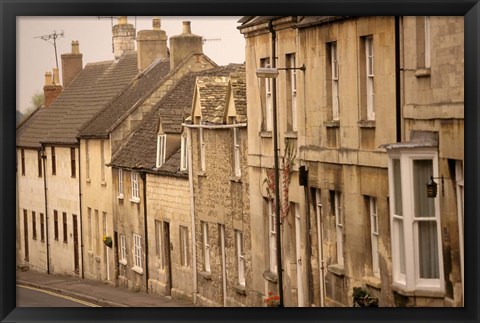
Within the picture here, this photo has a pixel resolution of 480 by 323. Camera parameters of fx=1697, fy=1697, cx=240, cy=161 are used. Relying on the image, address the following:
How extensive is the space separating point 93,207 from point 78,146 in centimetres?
128

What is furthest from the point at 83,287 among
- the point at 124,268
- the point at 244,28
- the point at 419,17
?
the point at 419,17

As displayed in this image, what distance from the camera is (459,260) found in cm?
2123

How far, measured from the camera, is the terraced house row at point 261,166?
21.8m

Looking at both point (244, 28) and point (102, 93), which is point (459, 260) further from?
point (102, 93)

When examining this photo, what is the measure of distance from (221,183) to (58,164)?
2336mm

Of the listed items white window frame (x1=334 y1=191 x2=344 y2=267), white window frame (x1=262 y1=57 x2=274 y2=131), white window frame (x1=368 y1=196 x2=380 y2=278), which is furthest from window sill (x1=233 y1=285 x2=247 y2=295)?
white window frame (x1=262 y1=57 x2=274 y2=131)

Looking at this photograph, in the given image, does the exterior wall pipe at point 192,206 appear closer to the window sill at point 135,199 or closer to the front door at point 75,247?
Result: the window sill at point 135,199

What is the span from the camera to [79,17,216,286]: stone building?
2344 cm

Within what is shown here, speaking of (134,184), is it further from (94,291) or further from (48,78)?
(48,78)

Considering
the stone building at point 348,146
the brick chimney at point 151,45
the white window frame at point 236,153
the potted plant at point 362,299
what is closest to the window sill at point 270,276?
the stone building at point 348,146

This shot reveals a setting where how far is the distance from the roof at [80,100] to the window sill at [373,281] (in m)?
4.39

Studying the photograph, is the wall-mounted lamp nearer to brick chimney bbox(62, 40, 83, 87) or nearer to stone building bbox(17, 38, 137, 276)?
stone building bbox(17, 38, 137, 276)

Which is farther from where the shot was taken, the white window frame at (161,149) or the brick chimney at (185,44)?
the white window frame at (161,149)

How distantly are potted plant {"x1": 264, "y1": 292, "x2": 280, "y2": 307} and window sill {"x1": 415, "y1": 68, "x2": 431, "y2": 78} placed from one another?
3564mm
